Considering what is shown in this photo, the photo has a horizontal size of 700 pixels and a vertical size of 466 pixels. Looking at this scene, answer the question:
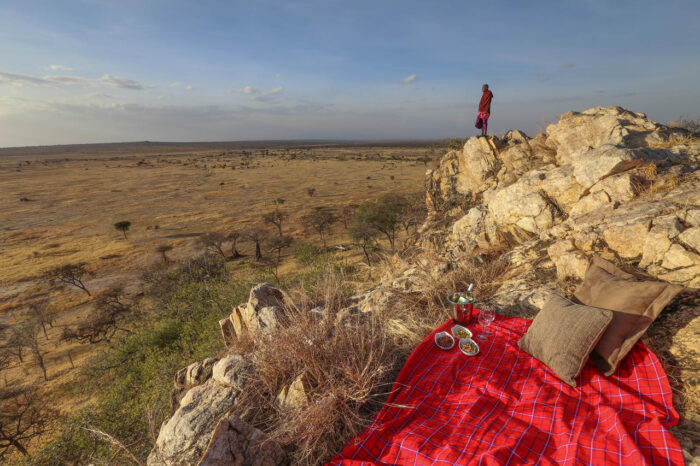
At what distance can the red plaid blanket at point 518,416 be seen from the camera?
7.41 ft

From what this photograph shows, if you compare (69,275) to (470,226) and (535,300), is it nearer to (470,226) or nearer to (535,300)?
(470,226)

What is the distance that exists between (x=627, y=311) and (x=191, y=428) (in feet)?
14.6

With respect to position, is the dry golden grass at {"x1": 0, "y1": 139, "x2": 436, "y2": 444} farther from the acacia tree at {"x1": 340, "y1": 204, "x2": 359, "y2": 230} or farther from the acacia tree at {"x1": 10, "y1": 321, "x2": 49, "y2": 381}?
the acacia tree at {"x1": 340, "y1": 204, "x2": 359, "y2": 230}

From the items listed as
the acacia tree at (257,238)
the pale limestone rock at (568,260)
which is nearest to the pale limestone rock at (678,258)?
the pale limestone rock at (568,260)

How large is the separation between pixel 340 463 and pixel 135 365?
30.7 feet

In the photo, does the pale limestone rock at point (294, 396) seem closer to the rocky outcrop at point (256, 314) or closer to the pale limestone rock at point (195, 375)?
the rocky outcrop at point (256, 314)

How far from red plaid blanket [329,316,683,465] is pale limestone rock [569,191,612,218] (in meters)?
3.29

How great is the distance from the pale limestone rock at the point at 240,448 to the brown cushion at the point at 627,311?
3.12m

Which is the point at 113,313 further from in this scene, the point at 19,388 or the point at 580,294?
the point at 580,294

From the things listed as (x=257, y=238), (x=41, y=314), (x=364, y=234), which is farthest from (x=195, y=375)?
(x=257, y=238)

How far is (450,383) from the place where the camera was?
3016 millimetres

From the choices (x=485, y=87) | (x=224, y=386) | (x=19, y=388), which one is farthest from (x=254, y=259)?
(x=224, y=386)

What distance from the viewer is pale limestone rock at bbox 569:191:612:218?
535 centimetres

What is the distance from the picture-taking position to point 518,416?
263 centimetres
